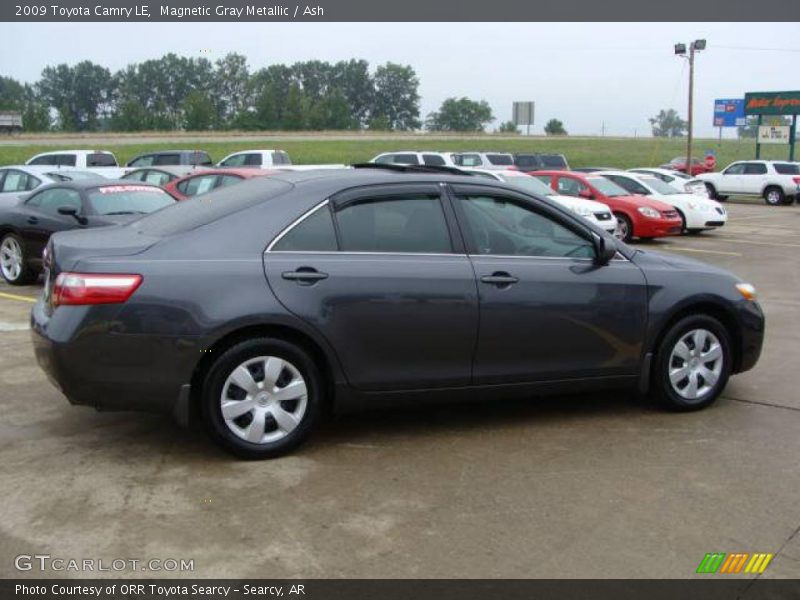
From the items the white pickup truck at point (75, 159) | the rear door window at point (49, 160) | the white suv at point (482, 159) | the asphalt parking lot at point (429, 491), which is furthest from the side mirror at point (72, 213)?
the white suv at point (482, 159)

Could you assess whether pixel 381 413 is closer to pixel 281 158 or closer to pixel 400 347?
pixel 400 347

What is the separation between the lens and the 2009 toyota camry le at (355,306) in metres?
4.39

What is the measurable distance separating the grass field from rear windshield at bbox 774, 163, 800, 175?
26128 millimetres

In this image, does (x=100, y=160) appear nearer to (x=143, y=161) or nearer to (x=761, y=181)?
(x=143, y=161)

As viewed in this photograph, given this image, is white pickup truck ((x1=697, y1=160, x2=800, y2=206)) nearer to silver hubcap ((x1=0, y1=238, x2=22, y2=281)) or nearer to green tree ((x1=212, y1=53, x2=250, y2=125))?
silver hubcap ((x1=0, y1=238, x2=22, y2=281))

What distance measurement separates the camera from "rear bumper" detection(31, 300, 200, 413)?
14.2 ft

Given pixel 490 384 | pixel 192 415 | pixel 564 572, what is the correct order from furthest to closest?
pixel 490 384
pixel 192 415
pixel 564 572

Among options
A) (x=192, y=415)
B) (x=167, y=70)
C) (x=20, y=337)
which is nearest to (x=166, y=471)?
(x=192, y=415)

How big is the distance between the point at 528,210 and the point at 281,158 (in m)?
22.4

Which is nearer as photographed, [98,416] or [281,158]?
[98,416]

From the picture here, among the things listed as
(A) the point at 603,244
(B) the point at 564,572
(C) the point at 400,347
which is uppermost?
(A) the point at 603,244

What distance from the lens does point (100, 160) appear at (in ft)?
87.2

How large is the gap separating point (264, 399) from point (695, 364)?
2.88 metres

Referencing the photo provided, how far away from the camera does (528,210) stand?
530cm
